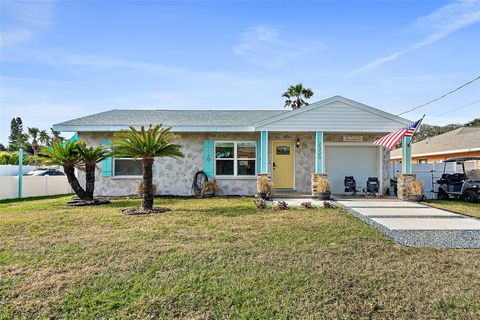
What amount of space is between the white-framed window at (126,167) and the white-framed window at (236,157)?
11.2 feet

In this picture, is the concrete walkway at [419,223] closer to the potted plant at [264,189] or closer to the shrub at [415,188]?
the shrub at [415,188]

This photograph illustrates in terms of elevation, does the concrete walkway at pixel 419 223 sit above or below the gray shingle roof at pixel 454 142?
below

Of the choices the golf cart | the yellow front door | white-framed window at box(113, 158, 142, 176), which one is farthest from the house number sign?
white-framed window at box(113, 158, 142, 176)

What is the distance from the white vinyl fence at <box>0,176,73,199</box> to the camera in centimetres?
1312

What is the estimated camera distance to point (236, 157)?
522 inches

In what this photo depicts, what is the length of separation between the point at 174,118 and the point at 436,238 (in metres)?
11.3

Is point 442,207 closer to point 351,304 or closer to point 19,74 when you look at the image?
point 351,304

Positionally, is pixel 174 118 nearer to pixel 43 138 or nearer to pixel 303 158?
pixel 303 158

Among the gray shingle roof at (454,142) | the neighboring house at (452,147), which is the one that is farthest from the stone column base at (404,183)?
the gray shingle roof at (454,142)

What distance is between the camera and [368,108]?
11.7m

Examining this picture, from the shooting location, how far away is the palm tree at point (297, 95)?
25719mm

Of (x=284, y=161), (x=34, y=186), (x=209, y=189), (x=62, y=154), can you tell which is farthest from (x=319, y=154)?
(x=34, y=186)

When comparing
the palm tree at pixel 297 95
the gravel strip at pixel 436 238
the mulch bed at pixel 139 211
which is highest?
the palm tree at pixel 297 95

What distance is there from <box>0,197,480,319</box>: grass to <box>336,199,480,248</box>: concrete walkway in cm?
45
